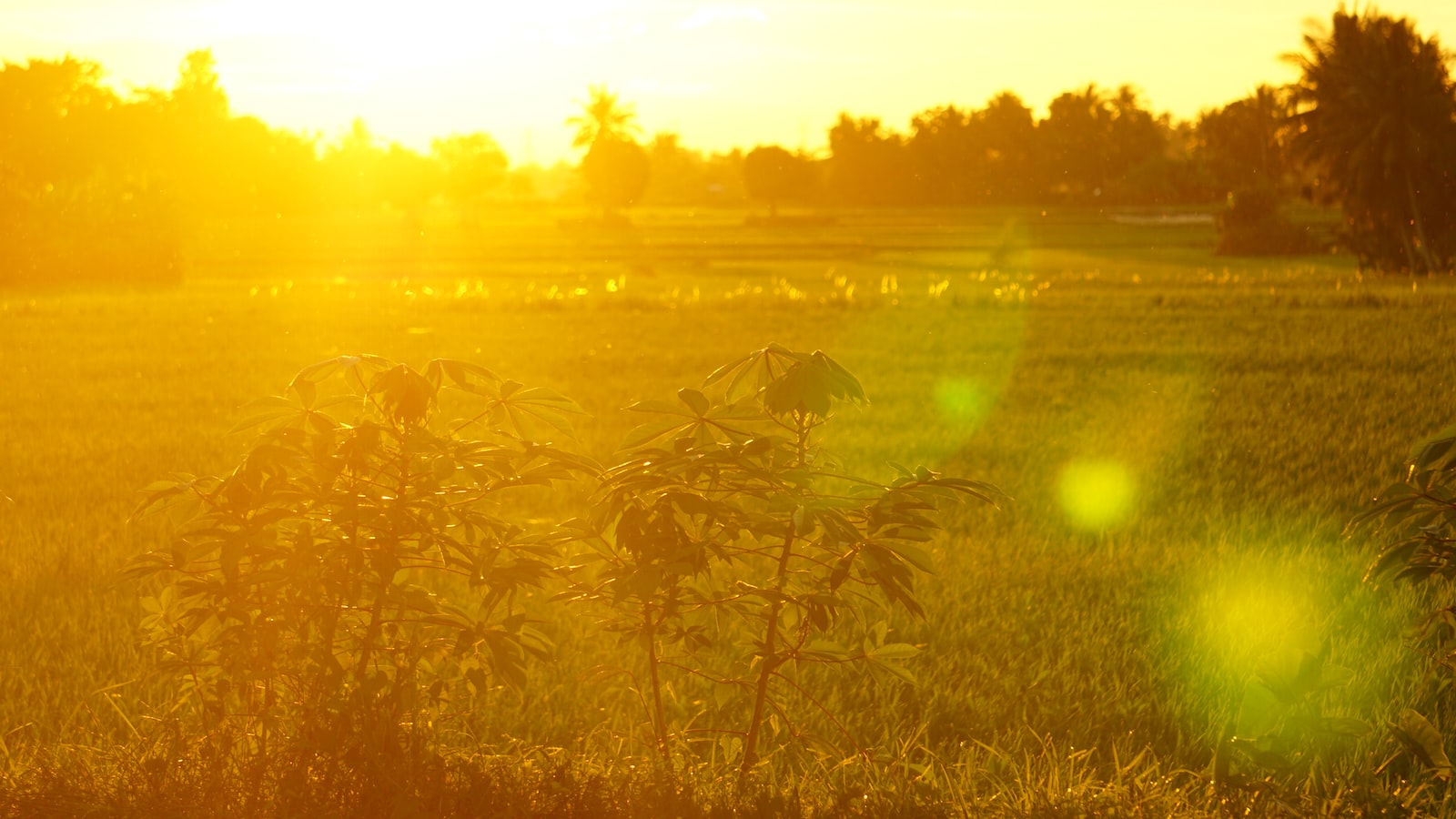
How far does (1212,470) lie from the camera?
8781 mm

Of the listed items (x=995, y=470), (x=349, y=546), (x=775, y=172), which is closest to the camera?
(x=349, y=546)

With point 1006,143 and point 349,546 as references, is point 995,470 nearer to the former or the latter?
point 349,546

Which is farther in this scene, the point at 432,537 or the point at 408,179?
the point at 408,179

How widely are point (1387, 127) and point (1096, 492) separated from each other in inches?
1116

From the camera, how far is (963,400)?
1201 centimetres

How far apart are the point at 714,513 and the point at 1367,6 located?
3589cm

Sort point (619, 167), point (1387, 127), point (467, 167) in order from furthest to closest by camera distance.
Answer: point (467, 167) < point (619, 167) < point (1387, 127)

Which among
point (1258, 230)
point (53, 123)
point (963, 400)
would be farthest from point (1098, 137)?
point (53, 123)

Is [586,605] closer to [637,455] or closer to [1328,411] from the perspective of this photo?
[637,455]

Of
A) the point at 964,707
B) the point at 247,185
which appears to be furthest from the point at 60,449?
the point at 247,185

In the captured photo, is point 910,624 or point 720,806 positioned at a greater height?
point 720,806

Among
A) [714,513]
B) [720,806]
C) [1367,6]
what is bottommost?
[720,806]

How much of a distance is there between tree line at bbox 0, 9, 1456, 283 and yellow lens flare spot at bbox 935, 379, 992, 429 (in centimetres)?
988

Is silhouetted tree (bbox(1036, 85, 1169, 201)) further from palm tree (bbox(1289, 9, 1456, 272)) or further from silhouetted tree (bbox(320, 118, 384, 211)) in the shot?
silhouetted tree (bbox(320, 118, 384, 211))
